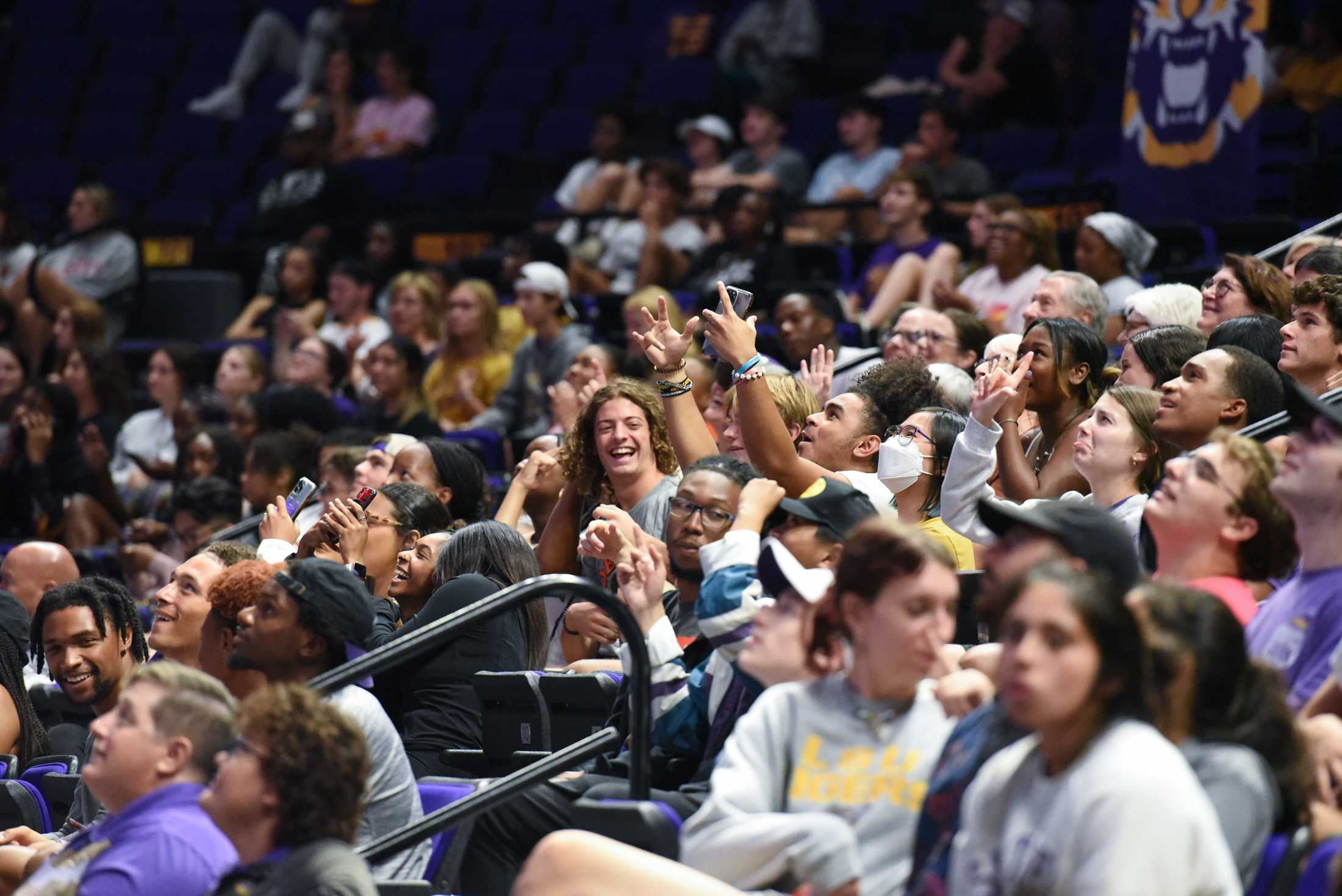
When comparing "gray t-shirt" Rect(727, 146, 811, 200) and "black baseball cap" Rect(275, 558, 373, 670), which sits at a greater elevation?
"gray t-shirt" Rect(727, 146, 811, 200)

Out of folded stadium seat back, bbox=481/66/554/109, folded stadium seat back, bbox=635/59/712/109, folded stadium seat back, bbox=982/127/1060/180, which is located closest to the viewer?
folded stadium seat back, bbox=982/127/1060/180

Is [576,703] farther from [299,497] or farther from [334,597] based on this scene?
[299,497]

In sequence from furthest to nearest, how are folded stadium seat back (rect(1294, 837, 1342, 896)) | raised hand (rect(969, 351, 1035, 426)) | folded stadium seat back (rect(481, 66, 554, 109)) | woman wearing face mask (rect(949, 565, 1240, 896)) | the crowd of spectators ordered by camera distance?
folded stadium seat back (rect(481, 66, 554, 109)) → raised hand (rect(969, 351, 1035, 426)) → the crowd of spectators → folded stadium seat back (rect(1294, 837, 1342, 896)) → woman wearing face mask (rect(949, 565, 1240, 896))

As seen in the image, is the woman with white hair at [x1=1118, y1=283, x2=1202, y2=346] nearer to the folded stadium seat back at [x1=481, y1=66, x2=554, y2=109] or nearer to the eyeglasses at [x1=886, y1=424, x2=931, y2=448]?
the eyeglasses at [x1=886, y1=424, x2=931, y2=448]

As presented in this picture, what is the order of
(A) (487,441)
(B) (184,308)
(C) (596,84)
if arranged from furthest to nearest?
(C) (596,84) < (B) (184,308) < (A) (487,441)

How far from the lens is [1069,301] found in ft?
18.3

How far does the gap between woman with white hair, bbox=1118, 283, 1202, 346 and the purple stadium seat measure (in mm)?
5785

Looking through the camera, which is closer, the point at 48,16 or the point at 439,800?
the point at 439,800

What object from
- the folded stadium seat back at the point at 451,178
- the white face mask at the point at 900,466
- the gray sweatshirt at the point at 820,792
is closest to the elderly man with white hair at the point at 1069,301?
the white face mask at the point at 900,466

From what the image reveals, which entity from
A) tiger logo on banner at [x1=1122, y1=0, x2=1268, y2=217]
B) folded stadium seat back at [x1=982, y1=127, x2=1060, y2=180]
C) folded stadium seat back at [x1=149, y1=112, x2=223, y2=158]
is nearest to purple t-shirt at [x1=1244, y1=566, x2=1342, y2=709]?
tiger logo on banner at [x1=1122, y1=0, x2=1268, y2=217]

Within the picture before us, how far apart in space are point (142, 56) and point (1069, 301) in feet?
29.0

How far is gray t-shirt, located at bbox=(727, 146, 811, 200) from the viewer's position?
9.21 meters

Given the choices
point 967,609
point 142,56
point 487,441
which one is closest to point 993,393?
point 967,609

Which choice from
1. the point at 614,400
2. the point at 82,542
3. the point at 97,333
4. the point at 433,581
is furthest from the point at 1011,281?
the point at 97,333
